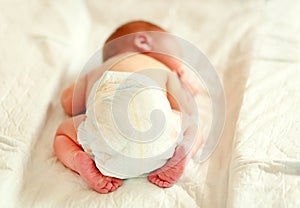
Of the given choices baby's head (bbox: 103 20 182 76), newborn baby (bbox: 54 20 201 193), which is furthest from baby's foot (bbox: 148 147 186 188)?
baby's head (bbox: 103 20 182 76)

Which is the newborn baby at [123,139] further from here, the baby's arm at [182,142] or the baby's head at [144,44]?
the baby's head at [144,44]

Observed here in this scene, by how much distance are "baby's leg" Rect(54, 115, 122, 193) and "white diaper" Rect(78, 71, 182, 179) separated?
0.7 inches

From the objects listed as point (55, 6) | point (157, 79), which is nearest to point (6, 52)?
point (55, 6)

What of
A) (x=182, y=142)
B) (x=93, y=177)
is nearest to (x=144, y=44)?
(x=182, y=142)

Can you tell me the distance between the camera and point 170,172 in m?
1.09

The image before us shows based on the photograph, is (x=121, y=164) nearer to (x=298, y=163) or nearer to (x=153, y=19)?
(x=298, y=163)

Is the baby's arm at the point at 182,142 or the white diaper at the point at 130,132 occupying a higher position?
the white diaper at the point at 130,132

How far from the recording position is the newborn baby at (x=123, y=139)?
41.6 inches

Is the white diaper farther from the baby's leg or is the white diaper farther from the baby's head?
the baby's head

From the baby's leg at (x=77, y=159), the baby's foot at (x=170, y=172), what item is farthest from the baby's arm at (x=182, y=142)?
the baby's leg at (x=77, y=159)

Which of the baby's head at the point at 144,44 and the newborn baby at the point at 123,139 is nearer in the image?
the newborn baby at the point at 123,139

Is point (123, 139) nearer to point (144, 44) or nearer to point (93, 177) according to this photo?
point (93, 177)

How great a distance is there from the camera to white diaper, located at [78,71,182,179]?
3.45 ft

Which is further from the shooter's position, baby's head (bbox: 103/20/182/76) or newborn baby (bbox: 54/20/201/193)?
baby's head (bbox: 103/20/182/76)
